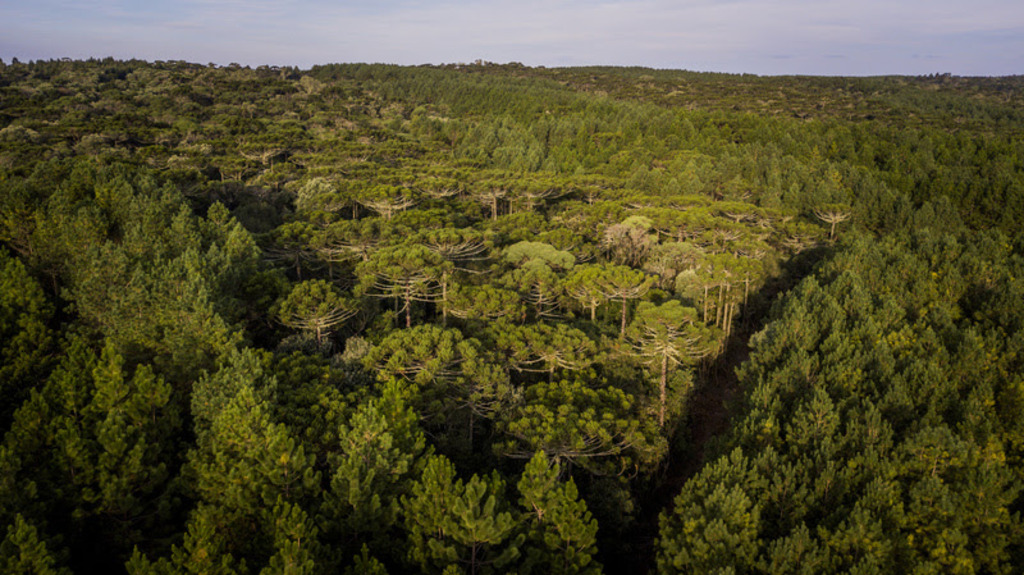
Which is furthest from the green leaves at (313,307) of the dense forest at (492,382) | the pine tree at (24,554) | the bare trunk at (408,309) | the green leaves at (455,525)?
the pine tree at (24,554)

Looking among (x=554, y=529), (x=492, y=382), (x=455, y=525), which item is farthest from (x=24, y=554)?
(x=492, y=382)

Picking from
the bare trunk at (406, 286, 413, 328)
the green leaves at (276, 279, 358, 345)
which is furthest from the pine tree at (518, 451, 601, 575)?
the bare trunk at (406, 286, 413, 328)

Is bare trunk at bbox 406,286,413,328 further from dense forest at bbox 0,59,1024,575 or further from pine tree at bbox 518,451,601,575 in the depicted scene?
pine tree at bbox 518,451,601,575

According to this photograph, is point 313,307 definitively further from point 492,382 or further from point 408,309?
point 492,382

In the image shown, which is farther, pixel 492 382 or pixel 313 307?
pixel 313 307

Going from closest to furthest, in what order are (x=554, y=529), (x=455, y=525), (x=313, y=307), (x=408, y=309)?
(x=455, y=525)
(x=554, y=529)
(x=313, y=307)
(x=408, y=309)

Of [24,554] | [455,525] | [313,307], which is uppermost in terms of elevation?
[313,307]

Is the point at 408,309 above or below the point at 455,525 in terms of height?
above

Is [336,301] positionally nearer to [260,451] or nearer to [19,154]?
[260,451]

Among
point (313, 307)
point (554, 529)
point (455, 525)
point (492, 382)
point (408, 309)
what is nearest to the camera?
point (455, 525)
